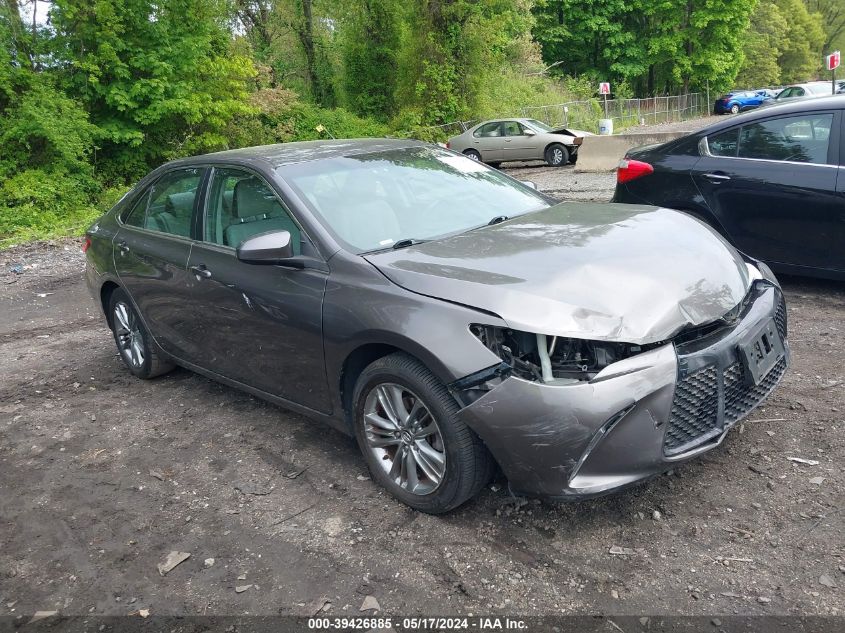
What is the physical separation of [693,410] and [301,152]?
273 centimetres

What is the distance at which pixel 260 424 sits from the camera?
4531 millimetres

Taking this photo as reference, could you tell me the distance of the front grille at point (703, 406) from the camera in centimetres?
286

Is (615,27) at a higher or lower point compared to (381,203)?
higher

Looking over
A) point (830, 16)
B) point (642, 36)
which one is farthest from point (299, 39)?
point (830, 16)

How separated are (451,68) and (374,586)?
2452cm

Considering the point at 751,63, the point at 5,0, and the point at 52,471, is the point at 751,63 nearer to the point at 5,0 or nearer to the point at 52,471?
the point at 5,0

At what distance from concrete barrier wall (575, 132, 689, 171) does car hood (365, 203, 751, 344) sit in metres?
13.0

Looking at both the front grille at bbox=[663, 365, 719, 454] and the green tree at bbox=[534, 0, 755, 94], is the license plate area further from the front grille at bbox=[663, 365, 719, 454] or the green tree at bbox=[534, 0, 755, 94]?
the green tree at bbox=[534, 0, 755, 94]

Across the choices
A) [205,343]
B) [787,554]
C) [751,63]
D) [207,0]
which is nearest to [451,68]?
[207,0]

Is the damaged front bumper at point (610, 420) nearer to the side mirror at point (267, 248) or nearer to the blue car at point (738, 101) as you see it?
the side mirror at point (267, 248)

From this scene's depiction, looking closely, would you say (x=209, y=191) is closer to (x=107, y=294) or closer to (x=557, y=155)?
(x=107, y=294)

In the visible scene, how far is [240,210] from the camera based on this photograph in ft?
14.0

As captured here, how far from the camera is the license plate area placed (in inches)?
121

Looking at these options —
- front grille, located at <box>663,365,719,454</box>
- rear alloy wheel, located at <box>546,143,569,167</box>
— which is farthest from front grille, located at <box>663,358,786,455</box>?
Answer: rear alloy wheel, located at <box>546,143,569,167</box>
